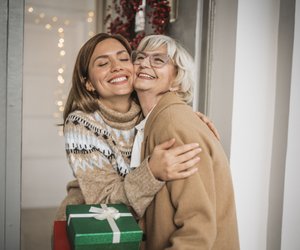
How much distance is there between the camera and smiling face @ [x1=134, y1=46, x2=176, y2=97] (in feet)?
4.51

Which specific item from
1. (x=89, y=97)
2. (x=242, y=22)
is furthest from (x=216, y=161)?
(x=242, y=22)

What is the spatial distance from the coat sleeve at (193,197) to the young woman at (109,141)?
34 millimetres

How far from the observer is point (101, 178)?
1.30 m

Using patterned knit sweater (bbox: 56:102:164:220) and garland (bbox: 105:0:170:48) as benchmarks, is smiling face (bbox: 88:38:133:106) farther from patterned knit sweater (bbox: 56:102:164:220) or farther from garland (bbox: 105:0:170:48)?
A: garland (bbox: 105:0:170:48)

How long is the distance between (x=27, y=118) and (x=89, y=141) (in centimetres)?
29

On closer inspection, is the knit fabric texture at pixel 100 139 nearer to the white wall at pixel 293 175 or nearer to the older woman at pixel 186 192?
the older woman at pixel 186 192

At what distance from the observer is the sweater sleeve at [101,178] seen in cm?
113

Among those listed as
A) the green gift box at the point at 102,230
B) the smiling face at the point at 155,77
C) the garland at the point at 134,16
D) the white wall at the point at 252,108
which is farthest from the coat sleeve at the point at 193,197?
the garland at the point at 134,16

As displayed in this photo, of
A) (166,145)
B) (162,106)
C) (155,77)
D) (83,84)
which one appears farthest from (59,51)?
(166,145)

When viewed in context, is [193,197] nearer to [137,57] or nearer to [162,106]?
[162,106]

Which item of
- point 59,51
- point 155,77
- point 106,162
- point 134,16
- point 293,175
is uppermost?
point 134,16

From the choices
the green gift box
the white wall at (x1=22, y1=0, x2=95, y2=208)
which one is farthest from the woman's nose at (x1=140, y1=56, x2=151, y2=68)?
the green gift box

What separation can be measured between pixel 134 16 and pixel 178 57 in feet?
3.68

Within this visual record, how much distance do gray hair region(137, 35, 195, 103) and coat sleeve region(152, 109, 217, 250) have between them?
0.29 metres
